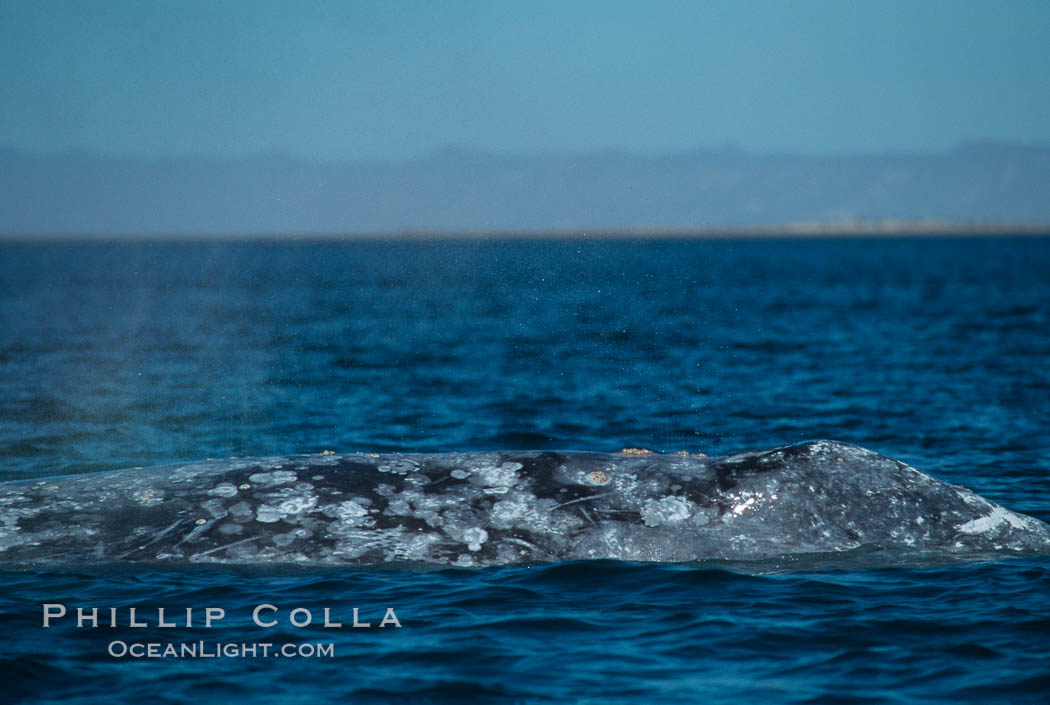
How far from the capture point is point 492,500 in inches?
414

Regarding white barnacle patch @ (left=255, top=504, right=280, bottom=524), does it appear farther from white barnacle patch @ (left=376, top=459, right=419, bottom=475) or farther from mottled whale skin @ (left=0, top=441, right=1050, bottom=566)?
white barnacle patch @ (left=376, top=459, right=419, bottom=475)

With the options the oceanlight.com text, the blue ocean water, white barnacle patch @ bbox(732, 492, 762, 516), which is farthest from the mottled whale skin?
the oceanlight.com text

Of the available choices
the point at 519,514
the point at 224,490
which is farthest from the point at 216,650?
the point at 519,514

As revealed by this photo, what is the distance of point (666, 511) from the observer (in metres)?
10.4

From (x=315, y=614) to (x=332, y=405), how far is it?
1132cm

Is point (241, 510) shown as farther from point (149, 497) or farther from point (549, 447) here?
point (549, 447)

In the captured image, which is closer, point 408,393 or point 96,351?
point 408,393

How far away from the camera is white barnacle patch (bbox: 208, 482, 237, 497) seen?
417 inches

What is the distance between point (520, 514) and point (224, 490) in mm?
2791

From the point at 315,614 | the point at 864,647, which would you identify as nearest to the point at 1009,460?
the point at 864,647

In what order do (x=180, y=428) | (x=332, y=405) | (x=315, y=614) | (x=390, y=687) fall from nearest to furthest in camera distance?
(x=390, y=687) < (x=315, y=614) < (x=180, y=428) < (x=332, y=405)

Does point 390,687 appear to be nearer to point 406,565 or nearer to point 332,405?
point 406,565

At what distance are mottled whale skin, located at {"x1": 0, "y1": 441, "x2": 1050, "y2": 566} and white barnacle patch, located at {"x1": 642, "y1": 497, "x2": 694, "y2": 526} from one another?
14mm

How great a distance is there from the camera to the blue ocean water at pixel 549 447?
800cm
